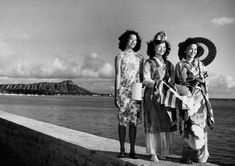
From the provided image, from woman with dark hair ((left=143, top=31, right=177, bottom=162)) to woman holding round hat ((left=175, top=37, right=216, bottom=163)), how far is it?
0.12 meters

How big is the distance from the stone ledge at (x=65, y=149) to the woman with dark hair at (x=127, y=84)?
29 centimetres

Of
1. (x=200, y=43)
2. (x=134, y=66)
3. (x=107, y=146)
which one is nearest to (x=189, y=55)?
(x=200, y=43)

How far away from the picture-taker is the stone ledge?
4.01 m

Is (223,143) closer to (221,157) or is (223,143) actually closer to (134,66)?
(221,157)

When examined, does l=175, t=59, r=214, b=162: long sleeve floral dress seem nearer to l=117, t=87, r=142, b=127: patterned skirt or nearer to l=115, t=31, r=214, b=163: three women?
l=115, t=31, r=214, b=163: three women

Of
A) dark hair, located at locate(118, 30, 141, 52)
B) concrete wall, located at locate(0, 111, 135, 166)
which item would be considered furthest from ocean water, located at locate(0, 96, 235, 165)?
dark hair, located at locate(118, 30, 141, 52)

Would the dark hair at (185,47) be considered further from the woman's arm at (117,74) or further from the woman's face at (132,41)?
the woman's arm at (117,74)

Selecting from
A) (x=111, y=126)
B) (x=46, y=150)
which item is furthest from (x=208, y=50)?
(x=111, y=126)

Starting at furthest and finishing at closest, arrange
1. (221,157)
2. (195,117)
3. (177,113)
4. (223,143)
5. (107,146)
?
(223,143) → (221,157) → (107,146) → (177,113) → (195,117)

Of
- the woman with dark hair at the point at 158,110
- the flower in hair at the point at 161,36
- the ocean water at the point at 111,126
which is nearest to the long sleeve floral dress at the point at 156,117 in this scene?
the woman with dark hair at the point at 158,110

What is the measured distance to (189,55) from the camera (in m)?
4.00

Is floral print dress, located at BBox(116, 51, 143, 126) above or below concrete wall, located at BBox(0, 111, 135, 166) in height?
above

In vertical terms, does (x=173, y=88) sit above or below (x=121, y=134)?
above

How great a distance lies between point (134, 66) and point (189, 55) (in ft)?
2.16
